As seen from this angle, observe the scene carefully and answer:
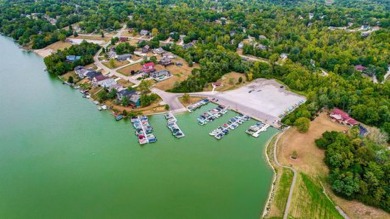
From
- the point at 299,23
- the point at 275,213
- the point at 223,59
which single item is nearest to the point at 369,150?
the point at 275,213

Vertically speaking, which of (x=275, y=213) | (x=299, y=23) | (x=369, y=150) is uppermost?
(x=369, y=150)

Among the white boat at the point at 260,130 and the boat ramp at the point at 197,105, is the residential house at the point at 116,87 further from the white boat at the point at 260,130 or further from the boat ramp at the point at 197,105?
the white boat at the point at 260,130

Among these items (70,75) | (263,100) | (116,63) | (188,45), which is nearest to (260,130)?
(263,100)

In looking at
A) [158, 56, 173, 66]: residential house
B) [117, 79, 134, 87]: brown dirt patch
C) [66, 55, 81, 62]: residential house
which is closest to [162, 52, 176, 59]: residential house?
[158, 56, 173, 66]: residential house

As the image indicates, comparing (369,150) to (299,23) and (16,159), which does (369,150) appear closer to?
(16,159)

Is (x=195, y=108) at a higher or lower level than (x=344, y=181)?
lower

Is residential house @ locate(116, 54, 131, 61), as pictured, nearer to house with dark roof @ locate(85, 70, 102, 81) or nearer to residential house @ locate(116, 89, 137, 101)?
house with dark roof @ locate(85, 70, 102, 81)
